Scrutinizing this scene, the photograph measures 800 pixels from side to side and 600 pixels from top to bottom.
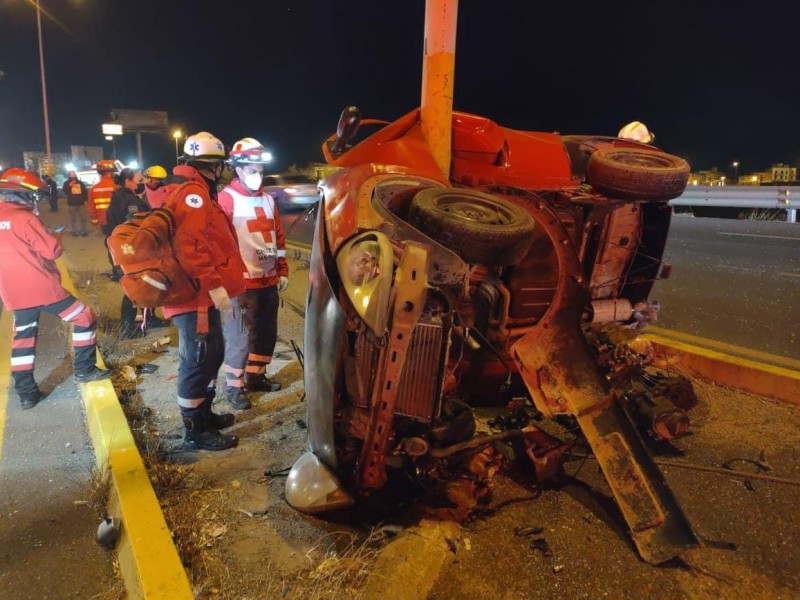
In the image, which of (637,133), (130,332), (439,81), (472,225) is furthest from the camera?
(130,332)

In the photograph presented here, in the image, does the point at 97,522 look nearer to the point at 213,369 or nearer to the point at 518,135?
the point at 213,369

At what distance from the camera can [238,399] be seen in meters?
4.27

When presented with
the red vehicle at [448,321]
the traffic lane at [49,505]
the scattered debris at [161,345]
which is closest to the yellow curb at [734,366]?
the red vehicle at [448,321]

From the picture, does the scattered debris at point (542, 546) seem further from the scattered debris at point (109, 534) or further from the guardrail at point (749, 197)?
the guardrail at point (749, 197)

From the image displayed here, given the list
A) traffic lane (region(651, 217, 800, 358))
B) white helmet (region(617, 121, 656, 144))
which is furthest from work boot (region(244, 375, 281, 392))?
traffic lane (region(651, 217, 800, 358))

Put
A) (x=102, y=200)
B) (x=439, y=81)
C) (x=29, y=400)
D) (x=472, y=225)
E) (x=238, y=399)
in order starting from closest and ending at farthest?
1. (x=472, y=225)
2. (x=439, y=81)
3. (x=238, y=399)
4. (x=29, y=400)
5. (x=102, y=200)

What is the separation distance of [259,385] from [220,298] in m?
1.21

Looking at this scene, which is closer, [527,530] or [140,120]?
[527,530]

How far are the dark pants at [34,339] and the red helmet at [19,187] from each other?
890 millimetres

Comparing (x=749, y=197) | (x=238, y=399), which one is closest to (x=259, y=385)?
(x=238, y=399)

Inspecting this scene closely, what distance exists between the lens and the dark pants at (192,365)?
11.8ft

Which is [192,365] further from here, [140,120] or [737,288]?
[140,120]

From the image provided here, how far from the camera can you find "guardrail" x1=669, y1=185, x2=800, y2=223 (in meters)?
12.5

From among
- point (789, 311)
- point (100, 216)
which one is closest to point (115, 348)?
point (100, 216)
